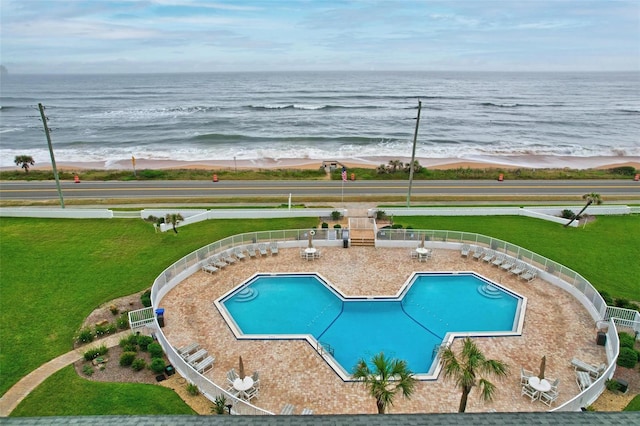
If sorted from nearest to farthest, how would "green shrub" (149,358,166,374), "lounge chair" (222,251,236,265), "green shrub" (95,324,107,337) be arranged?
"green shrub" (149,358,166,374), "green shrub" (95,324,107,337), "lounge chair" (222,251,236,265)

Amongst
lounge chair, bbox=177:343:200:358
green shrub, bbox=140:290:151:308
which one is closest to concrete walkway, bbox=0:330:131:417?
green shrub, bbox=140:290:151:308

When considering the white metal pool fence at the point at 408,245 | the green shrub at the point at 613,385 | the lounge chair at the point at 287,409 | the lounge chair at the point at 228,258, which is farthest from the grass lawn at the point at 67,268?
the green shrub at the point at 613,385

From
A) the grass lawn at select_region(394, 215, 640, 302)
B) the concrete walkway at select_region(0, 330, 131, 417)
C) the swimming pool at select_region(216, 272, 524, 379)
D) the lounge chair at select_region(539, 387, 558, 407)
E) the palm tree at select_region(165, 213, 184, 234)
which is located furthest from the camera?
the palm tree at select_region(165, 213, 184, 234)

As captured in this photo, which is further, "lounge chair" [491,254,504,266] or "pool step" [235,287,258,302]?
"lounge chair" [491,254,504,266]

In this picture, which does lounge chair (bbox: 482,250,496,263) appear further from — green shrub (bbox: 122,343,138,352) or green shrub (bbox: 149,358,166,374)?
green shrub (bbox: 122,343,138,352)

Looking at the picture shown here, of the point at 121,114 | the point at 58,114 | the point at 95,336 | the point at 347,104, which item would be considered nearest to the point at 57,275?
the point at 95,336

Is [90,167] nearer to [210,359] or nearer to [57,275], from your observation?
[57,275]
